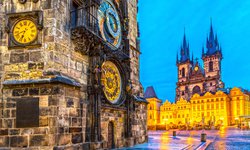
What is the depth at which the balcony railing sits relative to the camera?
11.5 meters

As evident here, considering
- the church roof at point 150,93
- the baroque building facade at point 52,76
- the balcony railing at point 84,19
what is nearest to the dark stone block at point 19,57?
the baroque building facade at point 52,76

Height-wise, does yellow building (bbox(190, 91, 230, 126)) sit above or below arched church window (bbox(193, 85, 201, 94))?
below

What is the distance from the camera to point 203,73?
110 m

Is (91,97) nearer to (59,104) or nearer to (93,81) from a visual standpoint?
(93,81)

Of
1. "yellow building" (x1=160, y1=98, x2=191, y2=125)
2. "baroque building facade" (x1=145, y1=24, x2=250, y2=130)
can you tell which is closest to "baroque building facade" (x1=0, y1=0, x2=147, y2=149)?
"baroque building facade" (x1=145, y1=24, x2=250, y2=130)

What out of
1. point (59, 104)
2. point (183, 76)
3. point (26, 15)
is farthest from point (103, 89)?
point (183, 76)

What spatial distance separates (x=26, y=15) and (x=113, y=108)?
→ 21.3 ft

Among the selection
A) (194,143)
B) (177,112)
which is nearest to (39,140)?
(194,143)

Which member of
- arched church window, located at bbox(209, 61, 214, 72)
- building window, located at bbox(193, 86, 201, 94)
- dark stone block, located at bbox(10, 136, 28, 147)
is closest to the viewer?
dark stone block, located at bbox(10, 136, 28, 147)

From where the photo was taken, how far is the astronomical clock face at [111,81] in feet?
47.0

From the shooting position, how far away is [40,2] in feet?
34.6

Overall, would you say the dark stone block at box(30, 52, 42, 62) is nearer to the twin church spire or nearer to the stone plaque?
the stone plaque

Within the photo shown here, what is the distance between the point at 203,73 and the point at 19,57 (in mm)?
105206

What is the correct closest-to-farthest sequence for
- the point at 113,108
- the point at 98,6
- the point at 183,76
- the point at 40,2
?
the point at 40,2
the point at 98,6
the point at 113,108
the point at 183,76
